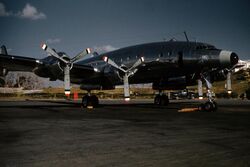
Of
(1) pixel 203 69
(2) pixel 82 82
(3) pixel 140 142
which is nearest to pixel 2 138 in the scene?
(3) pixel 140 142

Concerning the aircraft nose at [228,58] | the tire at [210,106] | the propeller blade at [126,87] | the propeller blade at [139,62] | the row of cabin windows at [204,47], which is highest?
the row of cabin windows at [204,47]

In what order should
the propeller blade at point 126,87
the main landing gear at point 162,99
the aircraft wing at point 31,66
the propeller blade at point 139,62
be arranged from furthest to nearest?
the main landing gear at point 162,99 < the propeller blade at point 139,62 < the propeller blade at point 126,87 < the aircraft wing at point 31,66

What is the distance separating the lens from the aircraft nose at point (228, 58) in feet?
61.3

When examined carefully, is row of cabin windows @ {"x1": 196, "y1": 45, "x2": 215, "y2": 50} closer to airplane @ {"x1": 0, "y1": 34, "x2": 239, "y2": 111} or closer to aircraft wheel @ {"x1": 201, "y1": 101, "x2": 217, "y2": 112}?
airplane @ {"x1": 0, "y1": 34, "x2": 239, "y2": 111}

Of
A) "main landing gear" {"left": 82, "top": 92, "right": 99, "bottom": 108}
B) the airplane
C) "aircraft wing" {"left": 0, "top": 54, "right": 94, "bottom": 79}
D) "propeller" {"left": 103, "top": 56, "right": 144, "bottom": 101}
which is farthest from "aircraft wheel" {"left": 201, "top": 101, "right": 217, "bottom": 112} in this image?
"main landing gear" {"left": 82, "top": 92, "right": 99, "bottom": 108}

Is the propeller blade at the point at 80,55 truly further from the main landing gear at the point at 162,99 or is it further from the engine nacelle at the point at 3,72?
the main landing gear at the point at 162,99

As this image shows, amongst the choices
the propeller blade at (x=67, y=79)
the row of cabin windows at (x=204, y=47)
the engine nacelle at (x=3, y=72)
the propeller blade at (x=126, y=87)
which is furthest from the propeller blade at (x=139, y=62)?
the engine nacelle at (x=3, y=72)

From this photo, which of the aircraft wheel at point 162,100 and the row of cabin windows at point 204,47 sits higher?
the row of cabin windows at point 204,47

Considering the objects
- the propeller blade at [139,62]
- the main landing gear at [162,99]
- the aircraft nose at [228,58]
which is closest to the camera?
the aircraft nose at [228,58]

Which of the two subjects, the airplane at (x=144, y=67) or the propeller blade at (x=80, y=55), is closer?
the airplane at (x=144, y=67)

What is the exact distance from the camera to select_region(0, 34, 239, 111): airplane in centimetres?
1983

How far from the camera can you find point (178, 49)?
21.4 meters

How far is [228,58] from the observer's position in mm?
18703

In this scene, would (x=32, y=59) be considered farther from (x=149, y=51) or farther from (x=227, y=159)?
(x=227, y=159)
